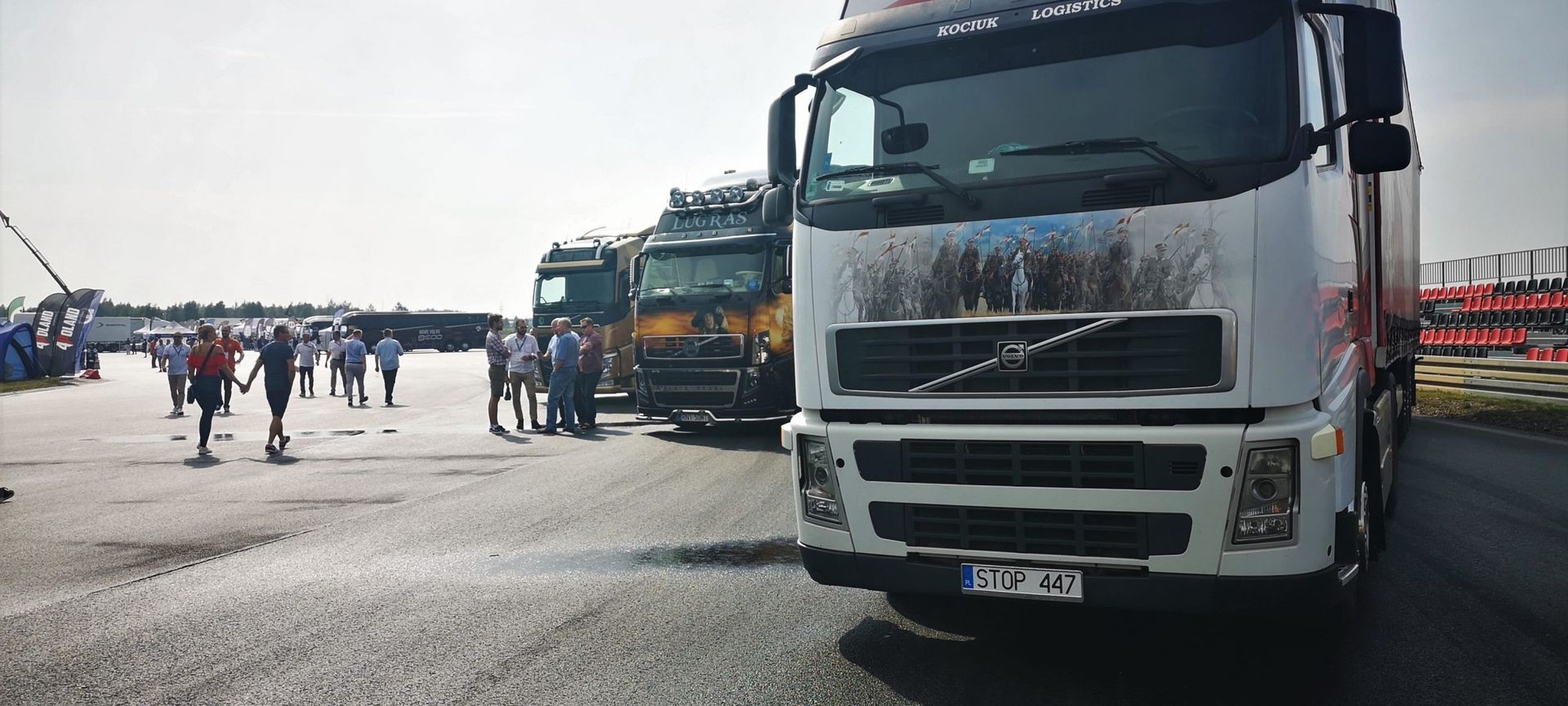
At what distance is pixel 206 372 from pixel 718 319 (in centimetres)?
692

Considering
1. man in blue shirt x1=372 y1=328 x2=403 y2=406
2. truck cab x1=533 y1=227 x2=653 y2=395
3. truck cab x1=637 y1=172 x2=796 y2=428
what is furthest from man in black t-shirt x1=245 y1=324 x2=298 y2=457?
man in blue shirt x1=372 y1=328 x2=403 y2=406

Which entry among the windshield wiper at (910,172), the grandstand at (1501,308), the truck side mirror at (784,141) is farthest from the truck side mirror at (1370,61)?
the grandstand at (1501,308)

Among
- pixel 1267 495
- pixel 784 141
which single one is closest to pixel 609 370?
pixel 784 141

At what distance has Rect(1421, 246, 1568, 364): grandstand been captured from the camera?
25.3 metres

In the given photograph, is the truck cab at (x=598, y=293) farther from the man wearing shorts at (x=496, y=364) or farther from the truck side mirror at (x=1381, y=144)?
the truck side mirror at (x=1381, y=144)

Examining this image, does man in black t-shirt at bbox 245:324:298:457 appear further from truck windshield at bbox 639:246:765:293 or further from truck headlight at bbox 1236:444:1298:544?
truck headlight at bbox 1236:444:1298:544

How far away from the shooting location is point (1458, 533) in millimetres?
7395

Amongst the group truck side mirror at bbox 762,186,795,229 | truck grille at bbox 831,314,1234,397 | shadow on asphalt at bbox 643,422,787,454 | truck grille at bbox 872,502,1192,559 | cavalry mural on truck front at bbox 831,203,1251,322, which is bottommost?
shadow on asphalt at bbox 643,422,787,454

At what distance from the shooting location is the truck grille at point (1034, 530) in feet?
14.1

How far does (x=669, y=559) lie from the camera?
7133 millimetres

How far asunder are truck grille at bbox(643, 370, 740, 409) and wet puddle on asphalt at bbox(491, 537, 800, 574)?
7.72m

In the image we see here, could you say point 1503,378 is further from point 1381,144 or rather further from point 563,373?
point 1381,144

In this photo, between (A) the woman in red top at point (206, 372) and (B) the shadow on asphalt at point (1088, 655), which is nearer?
(B) the shadow on asphalt at point (1088, 655)

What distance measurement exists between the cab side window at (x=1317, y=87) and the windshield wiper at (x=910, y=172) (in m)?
1.31
